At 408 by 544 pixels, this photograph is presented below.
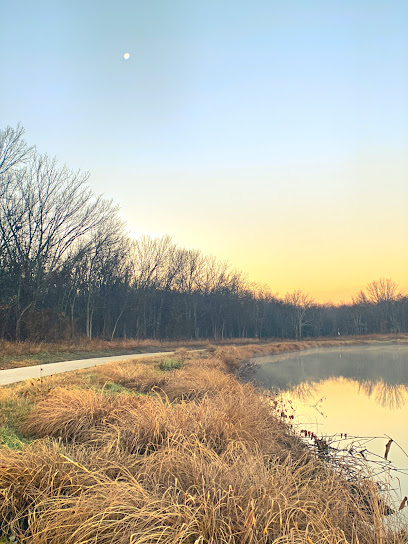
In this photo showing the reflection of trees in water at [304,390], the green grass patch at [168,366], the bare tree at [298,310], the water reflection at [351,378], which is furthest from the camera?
the bare tree at [298,310]

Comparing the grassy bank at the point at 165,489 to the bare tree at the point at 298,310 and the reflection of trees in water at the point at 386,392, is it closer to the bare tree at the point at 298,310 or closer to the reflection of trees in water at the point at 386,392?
the reflection of trees in water at the point at 386,392

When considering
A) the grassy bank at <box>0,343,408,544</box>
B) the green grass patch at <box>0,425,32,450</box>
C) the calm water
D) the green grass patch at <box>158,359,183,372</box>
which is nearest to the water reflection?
the calm water

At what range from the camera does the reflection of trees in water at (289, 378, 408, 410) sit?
12.6 m

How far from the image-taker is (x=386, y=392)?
14.6 metres

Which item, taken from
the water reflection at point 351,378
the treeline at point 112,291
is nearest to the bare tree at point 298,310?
the treeline at point 112,291

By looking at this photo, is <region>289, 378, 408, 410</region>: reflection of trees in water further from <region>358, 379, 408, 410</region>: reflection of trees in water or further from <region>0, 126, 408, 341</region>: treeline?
<region>0, 126, 408, 341</region>: treeline

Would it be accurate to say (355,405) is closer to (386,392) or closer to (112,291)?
(386,392)

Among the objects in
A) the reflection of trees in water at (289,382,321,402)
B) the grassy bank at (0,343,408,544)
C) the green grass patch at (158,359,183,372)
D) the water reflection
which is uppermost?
the grassy bank at (0,343,408,544)

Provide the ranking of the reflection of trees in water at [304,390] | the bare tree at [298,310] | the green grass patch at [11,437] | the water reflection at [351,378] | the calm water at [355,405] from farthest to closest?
the bare tree at [298,310] < the water reflection at [351,378] < the reflection of trees in water at [304,390] < the calm water at [355,405] < the green grass patch at [11,437]

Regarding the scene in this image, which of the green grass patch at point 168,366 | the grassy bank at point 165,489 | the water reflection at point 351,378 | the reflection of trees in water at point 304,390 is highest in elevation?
the grassy bank at point 165,489

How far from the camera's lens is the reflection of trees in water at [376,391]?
12562 millimetres

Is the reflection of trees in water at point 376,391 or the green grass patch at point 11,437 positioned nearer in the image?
the green grass patch at point 11,437

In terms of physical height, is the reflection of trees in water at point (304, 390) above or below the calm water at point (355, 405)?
below

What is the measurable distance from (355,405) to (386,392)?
341 centimetres
